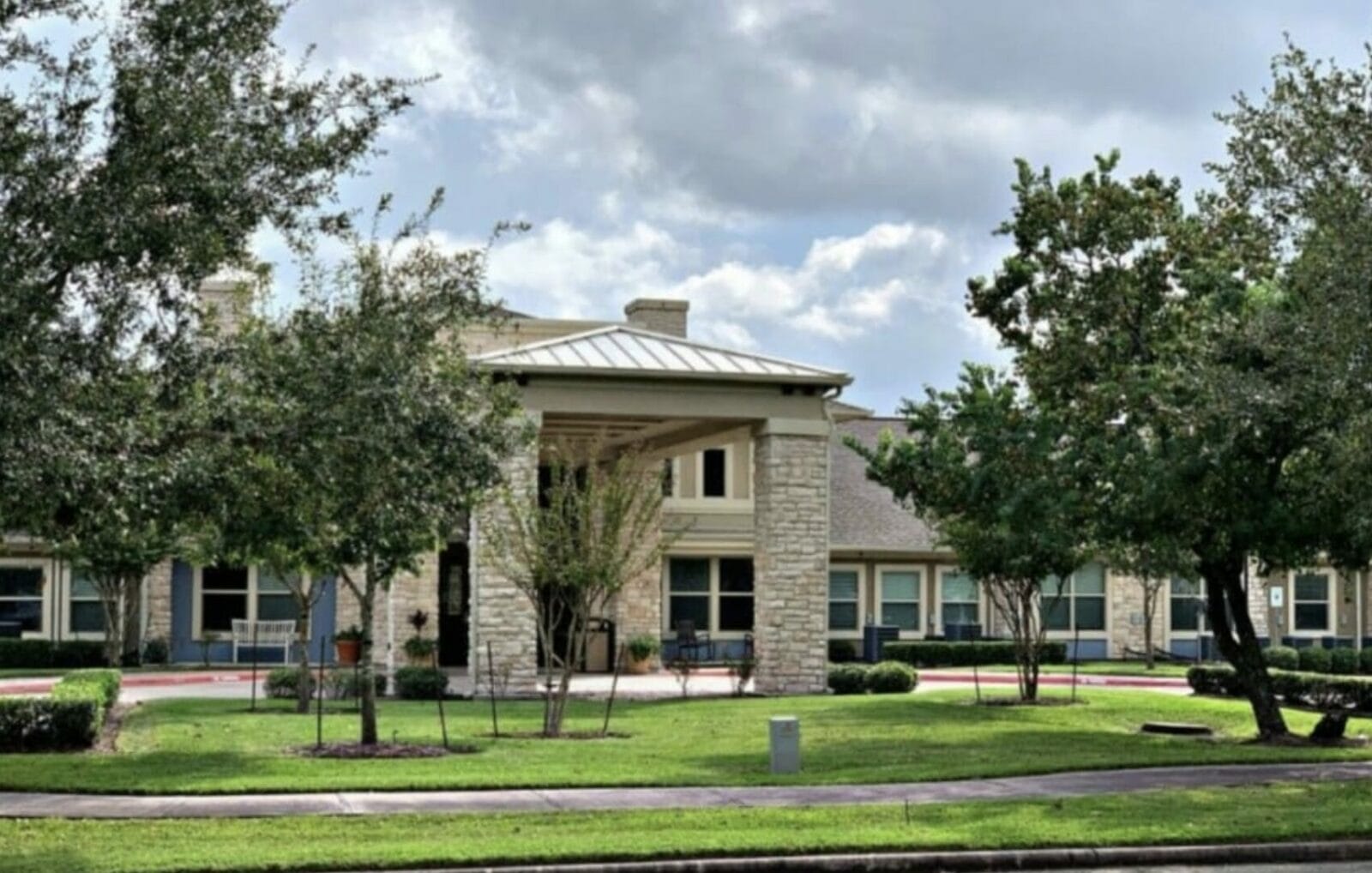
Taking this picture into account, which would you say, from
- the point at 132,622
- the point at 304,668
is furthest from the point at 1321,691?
the point at 132,622

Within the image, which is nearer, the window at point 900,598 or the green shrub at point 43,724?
the green shrub at point 43,724

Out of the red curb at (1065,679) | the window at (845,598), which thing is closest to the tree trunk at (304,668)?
the red curb at (1065,679)

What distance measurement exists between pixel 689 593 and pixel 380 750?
23309mm

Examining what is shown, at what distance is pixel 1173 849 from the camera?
14.3 meters

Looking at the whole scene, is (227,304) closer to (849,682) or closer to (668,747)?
(668,747)

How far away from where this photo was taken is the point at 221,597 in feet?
138

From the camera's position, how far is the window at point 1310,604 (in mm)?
49031

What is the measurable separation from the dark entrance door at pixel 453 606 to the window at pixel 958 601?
40.6ft

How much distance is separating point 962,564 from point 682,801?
1618cm

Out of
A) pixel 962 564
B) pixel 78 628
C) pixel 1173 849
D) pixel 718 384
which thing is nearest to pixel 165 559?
pixel 78 628

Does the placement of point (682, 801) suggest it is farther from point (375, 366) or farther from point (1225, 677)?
point (1225, 677)

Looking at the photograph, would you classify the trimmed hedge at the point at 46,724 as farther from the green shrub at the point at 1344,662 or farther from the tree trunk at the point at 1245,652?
the green shrub at the point at 1344,662

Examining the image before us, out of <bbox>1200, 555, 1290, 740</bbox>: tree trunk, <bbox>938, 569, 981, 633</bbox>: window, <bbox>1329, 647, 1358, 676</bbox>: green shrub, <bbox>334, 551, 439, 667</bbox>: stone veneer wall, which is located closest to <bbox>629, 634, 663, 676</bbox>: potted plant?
<bbox>334, 551, 439, 667</bbox>: stone veneer wall

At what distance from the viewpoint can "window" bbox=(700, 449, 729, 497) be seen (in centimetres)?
4366
